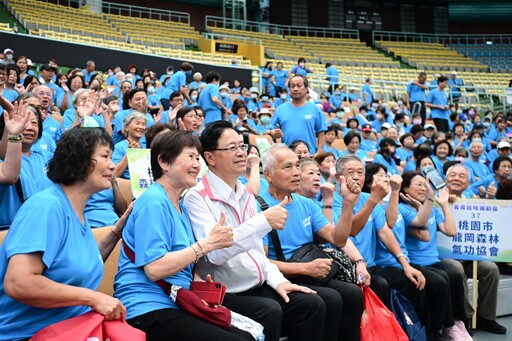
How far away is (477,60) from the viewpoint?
30.3m

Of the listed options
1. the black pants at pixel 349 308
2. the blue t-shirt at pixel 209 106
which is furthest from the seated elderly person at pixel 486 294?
the blue t-shirt at pixel 209 106

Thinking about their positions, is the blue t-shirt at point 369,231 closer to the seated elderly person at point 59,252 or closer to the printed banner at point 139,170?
the printed banner at point 139,170

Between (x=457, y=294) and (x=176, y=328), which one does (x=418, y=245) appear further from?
(x=176, y=328)

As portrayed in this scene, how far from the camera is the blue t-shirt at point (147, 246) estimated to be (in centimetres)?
261

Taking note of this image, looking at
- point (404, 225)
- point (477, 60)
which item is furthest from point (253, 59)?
point (404, 225)

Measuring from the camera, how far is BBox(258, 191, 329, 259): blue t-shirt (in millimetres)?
3826

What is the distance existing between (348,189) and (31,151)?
1948 millimetres

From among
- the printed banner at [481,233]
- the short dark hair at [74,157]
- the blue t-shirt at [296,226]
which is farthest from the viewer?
the printed banner at [481,233]

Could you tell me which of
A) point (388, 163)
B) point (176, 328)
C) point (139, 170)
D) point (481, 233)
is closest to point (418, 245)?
point (481, 233)

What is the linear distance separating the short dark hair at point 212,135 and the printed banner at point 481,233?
2782 millimetres

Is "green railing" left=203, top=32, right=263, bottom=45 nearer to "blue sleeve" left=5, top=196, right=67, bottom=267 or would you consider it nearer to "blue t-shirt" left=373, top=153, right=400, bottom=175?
"blue t-shirt" left=373, top=153, right=400, bottom=175

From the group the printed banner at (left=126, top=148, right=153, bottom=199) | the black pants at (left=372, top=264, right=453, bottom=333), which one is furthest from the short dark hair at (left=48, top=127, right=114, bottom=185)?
the black pants at (left=372, top=264, right=453, bottom=333)

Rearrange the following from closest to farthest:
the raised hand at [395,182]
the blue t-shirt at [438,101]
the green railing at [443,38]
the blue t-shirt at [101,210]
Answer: the blue t-shirt at [101,210], the raised hand at [395,182], the blue t-shirt at [438,101], the green railing at [443,38]

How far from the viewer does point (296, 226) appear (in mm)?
3840
